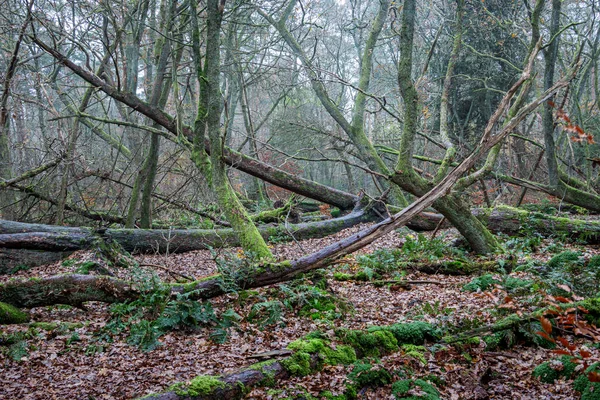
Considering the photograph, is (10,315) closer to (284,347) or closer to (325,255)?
(284,347)

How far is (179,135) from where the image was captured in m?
9.70

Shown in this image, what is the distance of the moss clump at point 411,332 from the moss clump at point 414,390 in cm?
98

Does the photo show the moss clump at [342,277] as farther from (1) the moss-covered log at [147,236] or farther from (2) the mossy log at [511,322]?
(2) the mossy log at [511,322]

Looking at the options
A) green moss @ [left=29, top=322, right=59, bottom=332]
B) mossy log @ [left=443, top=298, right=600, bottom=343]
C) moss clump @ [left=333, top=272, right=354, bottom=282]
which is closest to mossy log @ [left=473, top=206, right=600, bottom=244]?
moss clump @ [left=333, top=272, right=354, bottom=282]

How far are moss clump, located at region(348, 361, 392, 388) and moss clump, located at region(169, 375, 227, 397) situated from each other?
1.22 metres

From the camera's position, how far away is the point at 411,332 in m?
5.17

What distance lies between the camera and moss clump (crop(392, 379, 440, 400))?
3936 mm

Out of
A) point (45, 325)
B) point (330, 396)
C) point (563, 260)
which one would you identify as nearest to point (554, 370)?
point (330, 396)

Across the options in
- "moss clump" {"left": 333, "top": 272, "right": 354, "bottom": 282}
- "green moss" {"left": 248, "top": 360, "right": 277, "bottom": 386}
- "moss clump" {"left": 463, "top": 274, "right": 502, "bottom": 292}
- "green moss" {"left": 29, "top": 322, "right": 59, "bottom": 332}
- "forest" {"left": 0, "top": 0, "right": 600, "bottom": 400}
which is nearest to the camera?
"green moss" {"left": 248, "top": 360, "right": 277, "bottom": 386}

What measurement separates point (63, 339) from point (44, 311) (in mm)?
1459

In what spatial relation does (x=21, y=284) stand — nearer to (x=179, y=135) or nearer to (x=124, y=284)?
(x=124, y=284)

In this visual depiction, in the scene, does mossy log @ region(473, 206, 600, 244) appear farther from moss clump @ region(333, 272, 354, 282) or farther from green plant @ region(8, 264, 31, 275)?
green plant @ region(8, 264, 31, 275)

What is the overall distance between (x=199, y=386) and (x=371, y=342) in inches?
77.0

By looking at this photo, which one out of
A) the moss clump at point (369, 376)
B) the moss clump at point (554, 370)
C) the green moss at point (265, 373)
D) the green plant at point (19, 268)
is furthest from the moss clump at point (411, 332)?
the green plant at point (19, 268)
